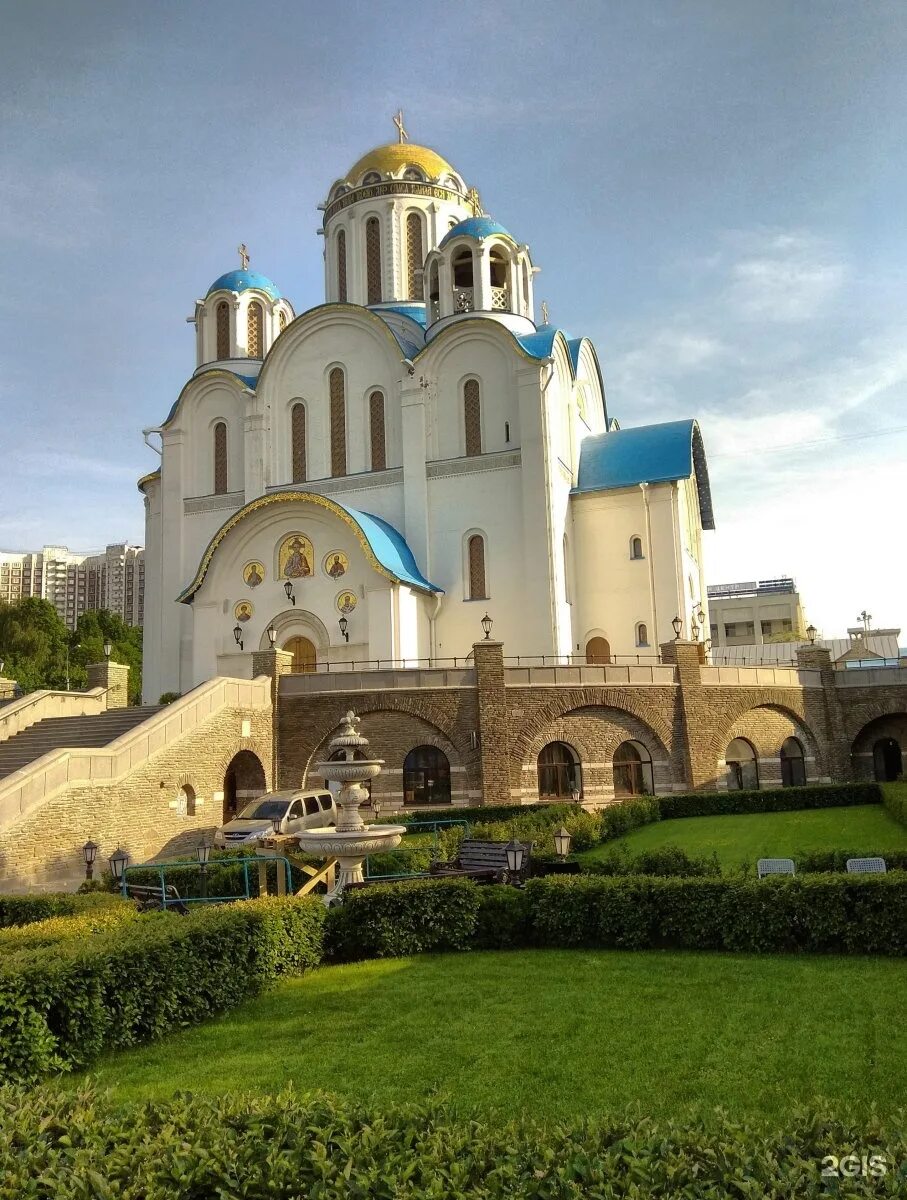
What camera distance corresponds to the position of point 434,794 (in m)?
23.2

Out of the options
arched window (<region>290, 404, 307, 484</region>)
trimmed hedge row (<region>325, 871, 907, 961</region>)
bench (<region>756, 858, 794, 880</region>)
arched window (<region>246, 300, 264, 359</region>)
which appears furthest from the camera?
arched window (<region>246, 300, 264, 359</region>)

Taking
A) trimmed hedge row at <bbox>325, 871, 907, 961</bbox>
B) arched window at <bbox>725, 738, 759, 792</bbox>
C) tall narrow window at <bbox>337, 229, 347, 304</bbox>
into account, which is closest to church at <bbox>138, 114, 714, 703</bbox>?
tall narrow window at <bbox>337, 229, 347, 304</bbox>

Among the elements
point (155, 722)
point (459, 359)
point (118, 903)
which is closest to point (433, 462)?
point (459, 359)

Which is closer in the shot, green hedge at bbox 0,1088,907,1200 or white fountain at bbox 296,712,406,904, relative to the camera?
green hedge at bbox 0,1088,907,1200

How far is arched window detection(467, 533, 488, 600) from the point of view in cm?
3019

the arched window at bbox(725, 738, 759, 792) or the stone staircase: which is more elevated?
the stone staircase

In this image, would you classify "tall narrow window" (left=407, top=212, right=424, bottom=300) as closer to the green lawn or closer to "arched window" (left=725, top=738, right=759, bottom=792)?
"arched window" (left=725, top=738, right=759, bottom=792)

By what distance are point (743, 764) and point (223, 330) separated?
2407 cm

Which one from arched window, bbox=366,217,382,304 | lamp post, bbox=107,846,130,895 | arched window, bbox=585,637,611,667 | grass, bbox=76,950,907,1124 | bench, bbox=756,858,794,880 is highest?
arched window, bbox=366,217,382,304

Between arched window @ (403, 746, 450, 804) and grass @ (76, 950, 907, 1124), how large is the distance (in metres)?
13.5

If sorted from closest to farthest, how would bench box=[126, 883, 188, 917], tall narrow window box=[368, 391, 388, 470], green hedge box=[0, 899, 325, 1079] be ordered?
1. green hedge box=[0, 899, 325, 1079]
2. bench box=[126, 883, 188, 917]
3. tall narrow window box=[368, 391, 388, 470]

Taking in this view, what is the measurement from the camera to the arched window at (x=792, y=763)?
26.1 metres

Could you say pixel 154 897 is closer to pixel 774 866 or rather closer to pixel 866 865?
pixel 774 866

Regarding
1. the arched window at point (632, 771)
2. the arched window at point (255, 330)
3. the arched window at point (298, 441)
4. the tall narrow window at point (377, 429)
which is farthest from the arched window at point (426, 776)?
the arched window at point (255, 330)
